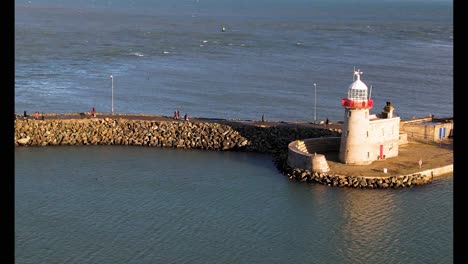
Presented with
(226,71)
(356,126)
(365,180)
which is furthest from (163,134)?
(226,71)

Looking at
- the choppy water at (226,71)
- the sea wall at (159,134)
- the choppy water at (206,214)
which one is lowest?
the choppy water at (206,214)

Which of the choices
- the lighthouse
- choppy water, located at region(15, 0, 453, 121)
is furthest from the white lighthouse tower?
choppy water, located at region(15, 0, 453, 121)

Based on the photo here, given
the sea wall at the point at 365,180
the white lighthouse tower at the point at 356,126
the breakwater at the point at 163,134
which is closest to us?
the sea wall at the point at 365,180

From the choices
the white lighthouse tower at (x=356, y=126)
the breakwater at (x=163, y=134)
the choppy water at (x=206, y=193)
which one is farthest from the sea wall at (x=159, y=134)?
the white lighthouse tower at (x=356, y=126)

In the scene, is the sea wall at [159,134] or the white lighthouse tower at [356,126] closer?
the white lighthouse tower at [356,126]

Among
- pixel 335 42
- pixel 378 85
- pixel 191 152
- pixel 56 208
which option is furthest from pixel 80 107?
pixel 335 42

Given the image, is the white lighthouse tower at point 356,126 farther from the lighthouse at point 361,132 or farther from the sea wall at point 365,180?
the sea wall at point 365,180
